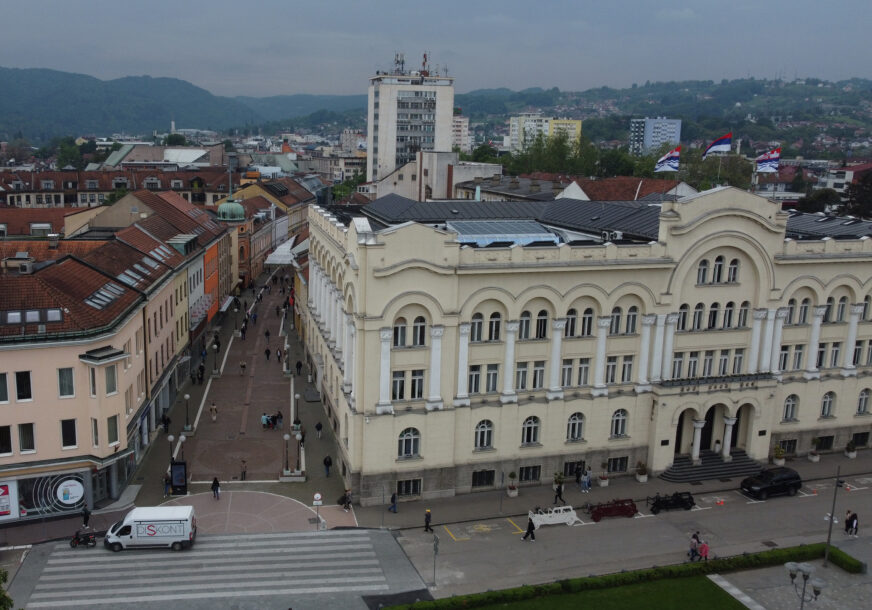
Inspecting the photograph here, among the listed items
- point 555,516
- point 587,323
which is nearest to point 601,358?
point 587,323

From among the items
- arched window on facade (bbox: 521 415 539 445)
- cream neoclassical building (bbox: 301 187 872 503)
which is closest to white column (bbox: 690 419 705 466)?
cream neoclassical building (bbox: 301 187 872 503)

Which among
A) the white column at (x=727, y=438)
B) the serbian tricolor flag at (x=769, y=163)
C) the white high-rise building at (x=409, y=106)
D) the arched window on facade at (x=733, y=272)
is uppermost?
the white high-rise building at (x=409, y=106)

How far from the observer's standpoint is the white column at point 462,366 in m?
46.8

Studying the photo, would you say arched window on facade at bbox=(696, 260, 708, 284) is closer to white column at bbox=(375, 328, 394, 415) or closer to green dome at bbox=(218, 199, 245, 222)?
white column at bbox=(375, 328, 394, 415)

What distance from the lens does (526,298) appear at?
157 feet

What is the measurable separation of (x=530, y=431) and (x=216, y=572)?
68.0 ft

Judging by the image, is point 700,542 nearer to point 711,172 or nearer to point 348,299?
point 348,299

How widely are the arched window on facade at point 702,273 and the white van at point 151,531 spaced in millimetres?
34330

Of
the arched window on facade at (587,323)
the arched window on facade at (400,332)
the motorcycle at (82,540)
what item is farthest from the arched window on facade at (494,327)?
the motorcycle at (82,540)

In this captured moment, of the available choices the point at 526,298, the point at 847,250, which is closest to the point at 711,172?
the point at 847,250

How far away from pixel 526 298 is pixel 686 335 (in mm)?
11963

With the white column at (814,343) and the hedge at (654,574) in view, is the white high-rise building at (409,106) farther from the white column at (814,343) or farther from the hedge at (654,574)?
the hedge at (654,574)

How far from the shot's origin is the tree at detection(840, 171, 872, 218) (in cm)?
11069

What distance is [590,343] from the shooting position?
49.9 metres
